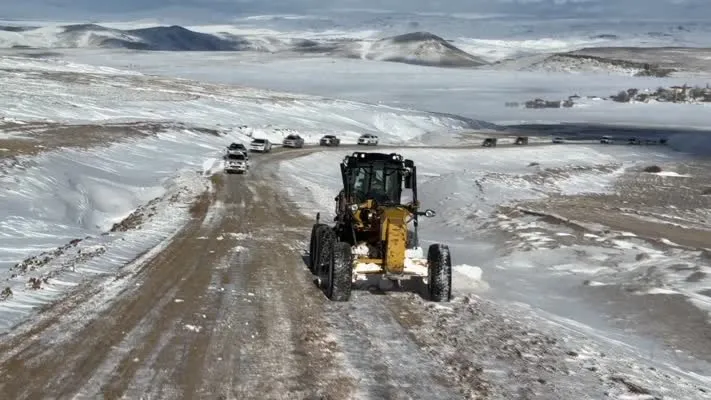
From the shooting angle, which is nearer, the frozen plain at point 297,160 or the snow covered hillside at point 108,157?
the snow covered hillside at point 108,157

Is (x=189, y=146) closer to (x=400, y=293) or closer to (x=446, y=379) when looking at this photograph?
(x=400, y=293)

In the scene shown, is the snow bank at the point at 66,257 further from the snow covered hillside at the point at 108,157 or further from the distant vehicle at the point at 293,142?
the distant vehicle at the point at 293,142

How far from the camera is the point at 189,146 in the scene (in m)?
60.1

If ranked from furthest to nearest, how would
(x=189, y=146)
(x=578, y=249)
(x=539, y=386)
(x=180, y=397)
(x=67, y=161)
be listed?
(x=189, y=146) < (x=67, y=161) < (x=578, y=249) < (x=539, y=386) < (x=180, y=397)

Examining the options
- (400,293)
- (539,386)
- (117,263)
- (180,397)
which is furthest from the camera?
(117,263)

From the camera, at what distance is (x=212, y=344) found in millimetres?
10844

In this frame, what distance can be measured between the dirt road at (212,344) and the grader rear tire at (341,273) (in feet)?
0.88

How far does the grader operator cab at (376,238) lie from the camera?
13742 mm

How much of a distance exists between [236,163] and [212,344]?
3310cm

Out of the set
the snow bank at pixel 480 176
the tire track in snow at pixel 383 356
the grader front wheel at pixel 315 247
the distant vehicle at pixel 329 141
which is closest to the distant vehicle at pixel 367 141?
the distant vehicle at pixel 329 141

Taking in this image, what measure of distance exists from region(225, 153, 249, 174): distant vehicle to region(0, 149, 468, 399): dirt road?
26375 millimetres

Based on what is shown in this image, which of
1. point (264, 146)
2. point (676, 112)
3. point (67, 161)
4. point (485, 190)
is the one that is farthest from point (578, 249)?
point (676, 112)

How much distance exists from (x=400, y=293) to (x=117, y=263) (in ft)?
21.2

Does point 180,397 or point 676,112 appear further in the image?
point 676,112
